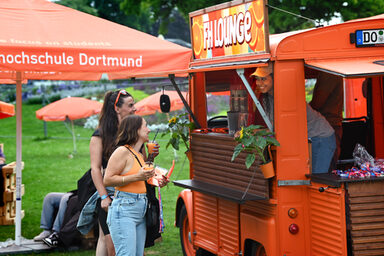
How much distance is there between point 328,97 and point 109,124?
Result: 2470 millimetres

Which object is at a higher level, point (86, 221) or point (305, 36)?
point (305, 36)

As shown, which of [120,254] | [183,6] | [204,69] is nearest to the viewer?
[120,254]

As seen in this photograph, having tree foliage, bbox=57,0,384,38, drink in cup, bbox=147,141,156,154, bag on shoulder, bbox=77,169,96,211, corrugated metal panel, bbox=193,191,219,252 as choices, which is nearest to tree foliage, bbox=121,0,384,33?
tree foliage, bbox=57,0,384,38

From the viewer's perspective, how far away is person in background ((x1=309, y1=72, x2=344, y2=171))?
7.10 metres

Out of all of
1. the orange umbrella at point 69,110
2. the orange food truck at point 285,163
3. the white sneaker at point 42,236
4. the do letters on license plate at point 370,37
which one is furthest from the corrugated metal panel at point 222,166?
the orange umbrella at point 69,110

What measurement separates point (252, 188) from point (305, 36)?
4.95ft

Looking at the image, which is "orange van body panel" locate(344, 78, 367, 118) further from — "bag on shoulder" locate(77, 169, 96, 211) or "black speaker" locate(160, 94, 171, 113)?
"bag on shoulder" locate(77, 169, 96, 211)

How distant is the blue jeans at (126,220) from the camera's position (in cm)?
564

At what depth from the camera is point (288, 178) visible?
5859 mm

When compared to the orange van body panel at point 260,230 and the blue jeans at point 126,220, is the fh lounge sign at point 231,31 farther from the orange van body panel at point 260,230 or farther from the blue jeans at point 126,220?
the blue jeans at point 126,220

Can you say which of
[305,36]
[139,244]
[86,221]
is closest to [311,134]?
[305,36]

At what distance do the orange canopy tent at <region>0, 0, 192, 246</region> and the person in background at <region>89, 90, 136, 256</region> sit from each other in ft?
3.77

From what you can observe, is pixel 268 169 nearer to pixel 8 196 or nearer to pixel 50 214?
pixel 50 214

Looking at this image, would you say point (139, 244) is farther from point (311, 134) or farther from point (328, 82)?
point (328, 82)
